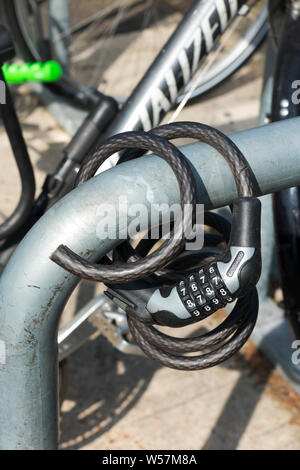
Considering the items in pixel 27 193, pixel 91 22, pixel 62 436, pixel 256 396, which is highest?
pixel 27 193

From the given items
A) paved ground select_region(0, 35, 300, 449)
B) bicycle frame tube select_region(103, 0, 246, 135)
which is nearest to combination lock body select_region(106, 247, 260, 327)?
bicycle frame tube select_region(103, 0, 246, 135)

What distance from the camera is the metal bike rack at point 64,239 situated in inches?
31.8

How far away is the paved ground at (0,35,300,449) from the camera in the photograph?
2096mm

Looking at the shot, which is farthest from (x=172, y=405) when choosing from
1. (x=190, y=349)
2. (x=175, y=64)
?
(x=190, y=349)

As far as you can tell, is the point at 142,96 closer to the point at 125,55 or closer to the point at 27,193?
the point at 27,193

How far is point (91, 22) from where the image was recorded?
403 centimetres

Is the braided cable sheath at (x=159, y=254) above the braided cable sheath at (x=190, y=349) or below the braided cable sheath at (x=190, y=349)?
above

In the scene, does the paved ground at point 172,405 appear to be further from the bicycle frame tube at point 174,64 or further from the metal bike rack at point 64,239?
the metal bike rack at point 64,239

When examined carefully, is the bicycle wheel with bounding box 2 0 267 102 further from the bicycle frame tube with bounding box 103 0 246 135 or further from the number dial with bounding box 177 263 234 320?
the number dial with bounding box 177 263 234 320

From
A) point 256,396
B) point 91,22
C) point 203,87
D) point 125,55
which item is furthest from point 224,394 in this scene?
point 91,22

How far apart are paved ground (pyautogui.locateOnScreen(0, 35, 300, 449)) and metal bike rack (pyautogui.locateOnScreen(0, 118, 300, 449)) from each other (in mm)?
1212

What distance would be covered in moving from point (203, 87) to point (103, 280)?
296cm

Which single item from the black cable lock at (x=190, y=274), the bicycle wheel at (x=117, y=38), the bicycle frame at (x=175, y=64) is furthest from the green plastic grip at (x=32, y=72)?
the black cable lock at (x=190, y=274)

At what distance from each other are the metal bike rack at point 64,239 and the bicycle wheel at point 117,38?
8.54 feet
